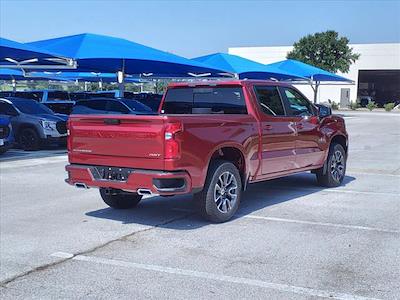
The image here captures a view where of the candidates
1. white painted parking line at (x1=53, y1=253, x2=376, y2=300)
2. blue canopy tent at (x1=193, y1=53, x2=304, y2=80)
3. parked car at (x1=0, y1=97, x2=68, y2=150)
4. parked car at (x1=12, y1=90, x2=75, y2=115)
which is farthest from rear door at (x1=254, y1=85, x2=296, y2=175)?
blue canopy tent at (x1=193, y1=53, x2=304, y2=80)

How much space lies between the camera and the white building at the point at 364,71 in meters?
65.6

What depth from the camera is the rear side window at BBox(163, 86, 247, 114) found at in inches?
315

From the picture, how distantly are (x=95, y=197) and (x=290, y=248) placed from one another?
4.07 metres

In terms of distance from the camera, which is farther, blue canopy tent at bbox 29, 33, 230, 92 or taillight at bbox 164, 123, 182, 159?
blue canopy tent at bbox 29, 33, 230, 92

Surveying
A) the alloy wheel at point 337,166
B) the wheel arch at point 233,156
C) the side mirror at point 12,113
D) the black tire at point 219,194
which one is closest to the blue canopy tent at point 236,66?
the side mirror at point 12,113

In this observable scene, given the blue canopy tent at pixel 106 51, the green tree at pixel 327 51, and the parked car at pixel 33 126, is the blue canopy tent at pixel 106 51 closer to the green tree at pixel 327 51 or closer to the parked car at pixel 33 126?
the parked car at pixel 33 126

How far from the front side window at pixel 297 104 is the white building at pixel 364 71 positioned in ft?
185

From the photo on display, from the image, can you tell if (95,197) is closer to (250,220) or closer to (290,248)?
(250,220)

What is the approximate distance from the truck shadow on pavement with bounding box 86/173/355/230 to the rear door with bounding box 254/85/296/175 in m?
0.68

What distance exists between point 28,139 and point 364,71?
58714 mm

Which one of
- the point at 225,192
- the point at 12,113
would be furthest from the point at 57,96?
the point at 225,192

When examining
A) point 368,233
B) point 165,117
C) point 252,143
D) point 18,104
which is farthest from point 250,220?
point 18,104

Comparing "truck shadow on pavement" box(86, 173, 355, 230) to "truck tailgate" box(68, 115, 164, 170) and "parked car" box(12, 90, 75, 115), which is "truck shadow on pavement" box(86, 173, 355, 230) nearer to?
"truck tailgate" box(68, 115, 164, 170)

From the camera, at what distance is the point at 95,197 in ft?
29.6
